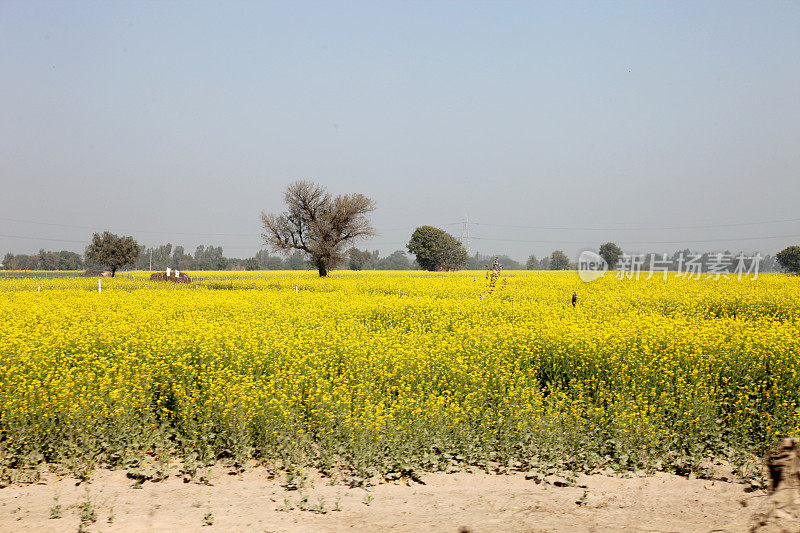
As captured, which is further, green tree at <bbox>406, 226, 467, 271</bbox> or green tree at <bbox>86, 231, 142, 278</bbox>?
green tree at <bbox>406, 226, 467, 271</bbox>

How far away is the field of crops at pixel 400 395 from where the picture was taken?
308 inches

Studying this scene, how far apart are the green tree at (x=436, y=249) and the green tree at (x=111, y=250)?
6942cm

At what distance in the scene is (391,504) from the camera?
6.40 metres

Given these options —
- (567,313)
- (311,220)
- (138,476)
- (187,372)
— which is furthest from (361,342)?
(311,220)

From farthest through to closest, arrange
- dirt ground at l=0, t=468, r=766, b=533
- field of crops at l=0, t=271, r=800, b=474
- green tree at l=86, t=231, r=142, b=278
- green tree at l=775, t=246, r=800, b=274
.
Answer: green tree at l=775, t=246, r=800, b=274 < green tree at l=86, t=231, r=142, b=278 < field of crops at l=0, t=271, r=800, b=474 < dirt ground at l=0, t=468, r=766, b=533

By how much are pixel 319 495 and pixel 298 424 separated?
5.31ft

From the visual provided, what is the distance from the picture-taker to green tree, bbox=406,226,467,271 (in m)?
137

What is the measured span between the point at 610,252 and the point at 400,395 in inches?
7380

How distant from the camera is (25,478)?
23.1 ft

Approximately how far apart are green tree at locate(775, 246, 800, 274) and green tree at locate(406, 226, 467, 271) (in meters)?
73.9

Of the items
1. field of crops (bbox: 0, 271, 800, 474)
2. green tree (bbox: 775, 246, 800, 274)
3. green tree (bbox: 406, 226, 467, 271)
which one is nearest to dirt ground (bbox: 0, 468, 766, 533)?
field of crops (bbox: 0, 271, 800, 474)

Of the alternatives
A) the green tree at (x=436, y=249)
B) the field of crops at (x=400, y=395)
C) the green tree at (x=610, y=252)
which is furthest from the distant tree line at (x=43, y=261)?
the field of crops at (x=400, y=395)

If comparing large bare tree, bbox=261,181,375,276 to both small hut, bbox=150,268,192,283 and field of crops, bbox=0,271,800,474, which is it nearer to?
small hut, bbox=150,268,192,283

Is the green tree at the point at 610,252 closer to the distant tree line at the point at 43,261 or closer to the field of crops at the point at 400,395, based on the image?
the distant tree line at the point at 43,261
